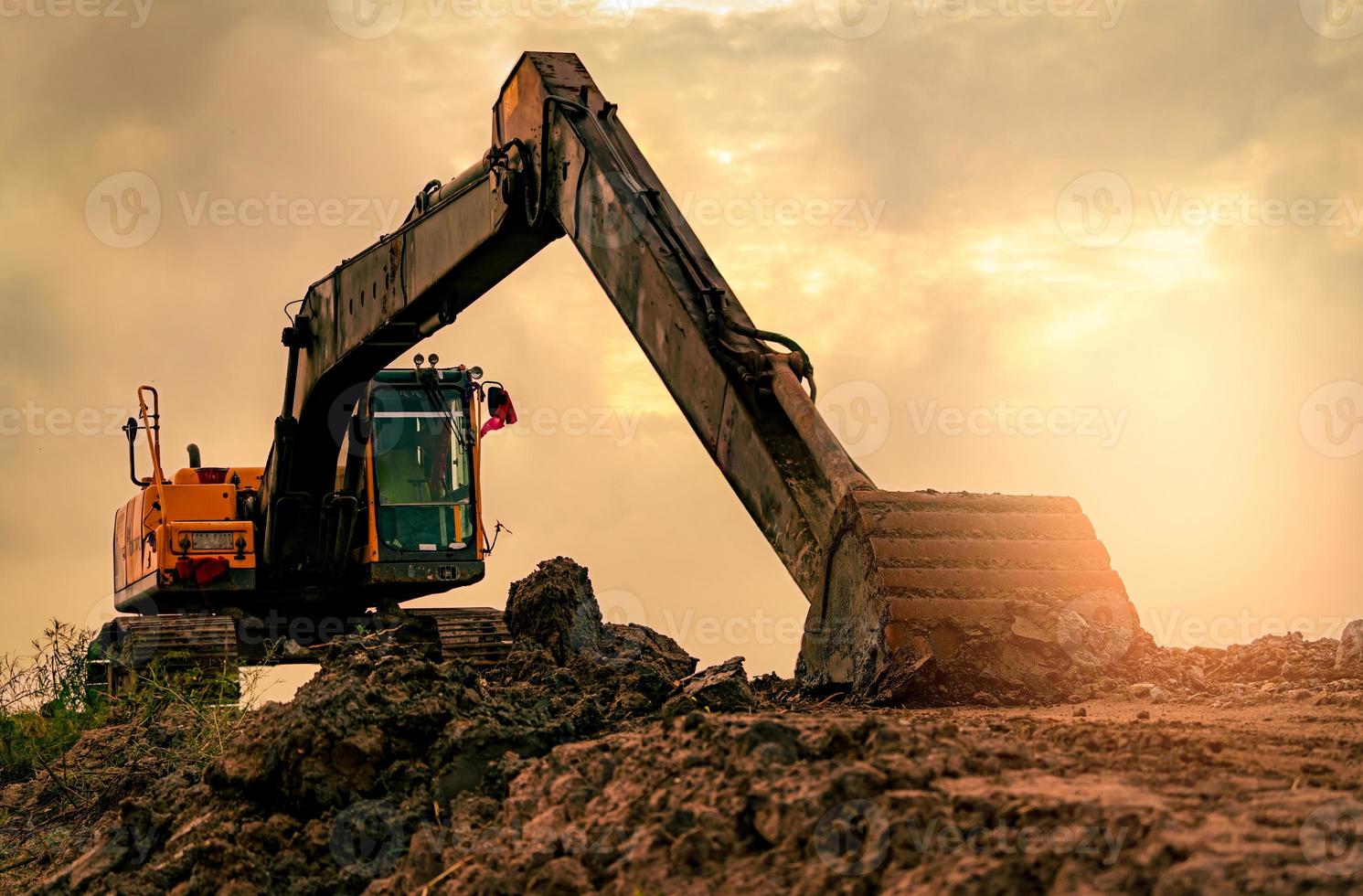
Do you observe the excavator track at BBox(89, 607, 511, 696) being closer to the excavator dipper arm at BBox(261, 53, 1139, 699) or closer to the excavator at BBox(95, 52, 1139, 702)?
the excavator at BBox(95, 52, 1139, 702)

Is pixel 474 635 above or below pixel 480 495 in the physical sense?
below

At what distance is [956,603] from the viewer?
598 centimetres

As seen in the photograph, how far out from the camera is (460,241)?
8383 mm

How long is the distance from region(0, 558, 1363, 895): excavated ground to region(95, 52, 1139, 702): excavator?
17.3 inches

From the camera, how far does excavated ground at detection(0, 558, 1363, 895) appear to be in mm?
2982

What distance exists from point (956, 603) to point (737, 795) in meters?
2.69

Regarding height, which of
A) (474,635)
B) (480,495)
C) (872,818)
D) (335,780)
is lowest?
(872,818)

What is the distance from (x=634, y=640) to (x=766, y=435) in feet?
13.7

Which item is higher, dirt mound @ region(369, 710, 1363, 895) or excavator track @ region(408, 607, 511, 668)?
excavator track @ region(408, 607, 511, 668)

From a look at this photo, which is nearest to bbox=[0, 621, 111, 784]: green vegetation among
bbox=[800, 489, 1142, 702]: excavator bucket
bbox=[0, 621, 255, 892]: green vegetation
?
bbox=[0, 621, 255, 892]: green vegetation

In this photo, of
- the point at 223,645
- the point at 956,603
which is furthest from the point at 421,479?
the point at 956,603

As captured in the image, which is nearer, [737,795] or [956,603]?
[737,795]

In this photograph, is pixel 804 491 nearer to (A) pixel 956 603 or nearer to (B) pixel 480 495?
(A) pixel 956 603

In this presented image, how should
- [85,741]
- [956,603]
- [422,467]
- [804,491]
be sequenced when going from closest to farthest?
[956,603], [804,491], [85,741], [422,467]
